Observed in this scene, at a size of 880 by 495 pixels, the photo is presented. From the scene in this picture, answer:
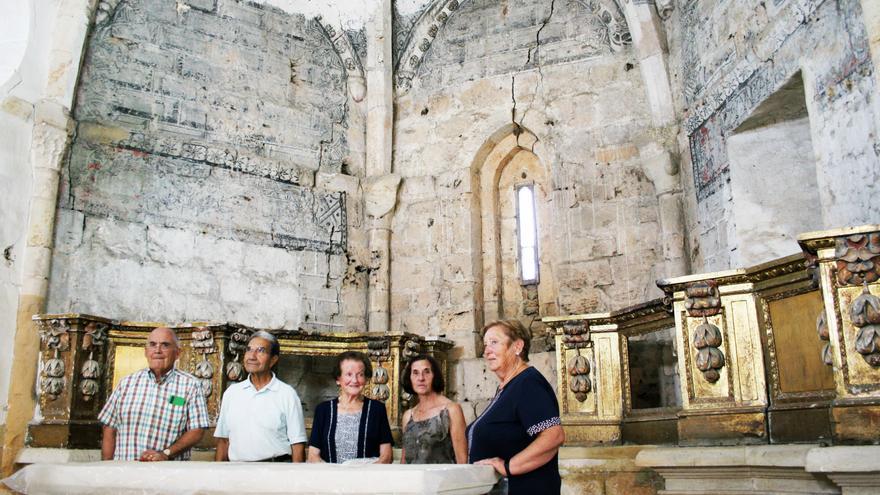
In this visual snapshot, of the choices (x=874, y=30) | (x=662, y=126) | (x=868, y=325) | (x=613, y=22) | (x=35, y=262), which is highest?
(x=613, y=22)

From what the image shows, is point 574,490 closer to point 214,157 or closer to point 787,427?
point 787,427

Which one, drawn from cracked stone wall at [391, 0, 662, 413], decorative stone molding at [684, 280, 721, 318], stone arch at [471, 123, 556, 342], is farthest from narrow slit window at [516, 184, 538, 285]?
decorative stone molding at [684, 280, 721, 318]

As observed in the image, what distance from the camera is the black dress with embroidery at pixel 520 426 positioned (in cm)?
292

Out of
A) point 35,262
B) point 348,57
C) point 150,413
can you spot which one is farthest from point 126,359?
→ point 348,57

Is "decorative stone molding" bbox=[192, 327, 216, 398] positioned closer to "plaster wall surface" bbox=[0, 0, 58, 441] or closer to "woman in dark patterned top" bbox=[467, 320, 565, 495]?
"plaster wall surface" bbox=[0, 0, 58, 441]

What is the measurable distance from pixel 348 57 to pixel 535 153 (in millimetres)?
2503

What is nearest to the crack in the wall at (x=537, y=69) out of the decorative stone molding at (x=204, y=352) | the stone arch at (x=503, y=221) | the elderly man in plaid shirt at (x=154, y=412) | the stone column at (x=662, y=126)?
the stone arch at (x=503, y=221)

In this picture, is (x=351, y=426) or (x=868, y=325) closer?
(x=868, y=325)

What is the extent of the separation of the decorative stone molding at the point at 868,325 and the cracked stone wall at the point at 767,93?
1.49 meters

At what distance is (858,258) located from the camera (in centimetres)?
368

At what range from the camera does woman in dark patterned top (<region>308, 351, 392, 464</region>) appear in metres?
3.90

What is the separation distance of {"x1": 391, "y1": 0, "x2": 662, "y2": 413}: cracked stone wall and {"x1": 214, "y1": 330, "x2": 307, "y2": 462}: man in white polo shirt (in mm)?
4439

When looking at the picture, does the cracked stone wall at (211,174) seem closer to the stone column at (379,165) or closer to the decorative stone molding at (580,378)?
the stone column at (379,165)

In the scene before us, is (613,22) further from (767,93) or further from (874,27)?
(874,27)
